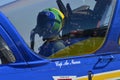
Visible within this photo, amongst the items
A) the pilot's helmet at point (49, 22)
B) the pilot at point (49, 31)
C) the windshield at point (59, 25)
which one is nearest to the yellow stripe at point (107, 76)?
the windshield at point (59, 25)

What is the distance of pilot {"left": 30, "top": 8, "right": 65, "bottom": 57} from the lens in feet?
17.1

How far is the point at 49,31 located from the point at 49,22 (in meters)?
0.09

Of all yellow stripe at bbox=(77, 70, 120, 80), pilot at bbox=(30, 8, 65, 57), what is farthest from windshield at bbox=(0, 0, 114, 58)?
yellow stripe at bbox=(77, 70, 120, 80)

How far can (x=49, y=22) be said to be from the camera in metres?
5.28

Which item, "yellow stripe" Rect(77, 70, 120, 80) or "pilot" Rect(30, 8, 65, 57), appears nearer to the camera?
"yellow stripe" Rect(77, 70, 120, 80)

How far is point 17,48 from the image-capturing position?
4.95 metres

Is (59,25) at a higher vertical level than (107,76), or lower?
higher

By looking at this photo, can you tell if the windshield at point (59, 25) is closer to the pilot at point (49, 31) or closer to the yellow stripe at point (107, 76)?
the pilot at point (49, 31)

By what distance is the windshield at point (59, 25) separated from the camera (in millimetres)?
5195

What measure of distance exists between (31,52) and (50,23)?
384 millimetres

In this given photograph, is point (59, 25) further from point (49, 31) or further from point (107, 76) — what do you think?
point (107, 76)

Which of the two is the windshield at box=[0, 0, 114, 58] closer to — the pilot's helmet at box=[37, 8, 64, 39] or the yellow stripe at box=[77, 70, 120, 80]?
the pilot's helmet at box=[37, 8, 64, 39]

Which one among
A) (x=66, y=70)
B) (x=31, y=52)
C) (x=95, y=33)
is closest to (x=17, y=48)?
(x=31, y=52)

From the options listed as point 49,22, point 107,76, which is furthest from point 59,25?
point 107,76
